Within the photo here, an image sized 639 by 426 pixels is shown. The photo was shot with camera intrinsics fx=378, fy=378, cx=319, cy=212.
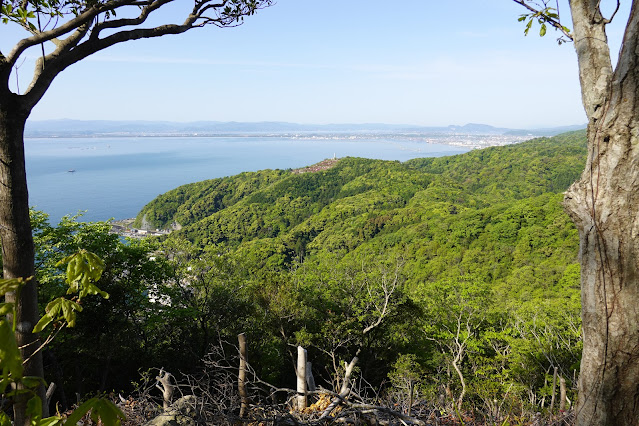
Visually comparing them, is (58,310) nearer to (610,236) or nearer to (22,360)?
(22,360)

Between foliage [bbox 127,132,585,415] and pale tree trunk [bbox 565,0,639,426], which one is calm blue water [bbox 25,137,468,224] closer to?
foliage [bbox 127,132,585,415]

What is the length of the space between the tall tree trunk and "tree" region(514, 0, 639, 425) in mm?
3044

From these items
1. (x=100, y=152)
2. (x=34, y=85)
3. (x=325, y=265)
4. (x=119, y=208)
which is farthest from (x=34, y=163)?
(x=34, y=85)

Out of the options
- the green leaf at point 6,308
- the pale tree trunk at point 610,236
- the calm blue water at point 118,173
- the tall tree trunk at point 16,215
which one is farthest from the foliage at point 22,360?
the calm blue water at point 118,173

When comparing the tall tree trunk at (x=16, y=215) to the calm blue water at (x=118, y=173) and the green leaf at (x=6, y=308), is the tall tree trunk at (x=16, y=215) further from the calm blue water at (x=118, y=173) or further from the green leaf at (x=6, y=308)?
the calm blue water at (x=118, y=173)

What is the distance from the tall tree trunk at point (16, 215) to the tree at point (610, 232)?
304cm

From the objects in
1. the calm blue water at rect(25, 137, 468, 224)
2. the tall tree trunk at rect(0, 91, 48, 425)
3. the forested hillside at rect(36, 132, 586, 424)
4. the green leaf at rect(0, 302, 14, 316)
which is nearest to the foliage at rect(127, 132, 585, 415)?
the forested hillside at rect(36, 132, 586, 424)

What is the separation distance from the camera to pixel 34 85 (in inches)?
93.0

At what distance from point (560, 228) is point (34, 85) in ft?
140

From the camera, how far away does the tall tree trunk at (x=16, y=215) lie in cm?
223

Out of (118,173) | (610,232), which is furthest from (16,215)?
(118,173)

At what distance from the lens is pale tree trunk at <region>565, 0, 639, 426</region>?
1770mm

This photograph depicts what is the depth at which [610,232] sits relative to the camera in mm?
1800

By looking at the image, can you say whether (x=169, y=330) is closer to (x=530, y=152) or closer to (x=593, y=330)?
(x=593, y=330)
